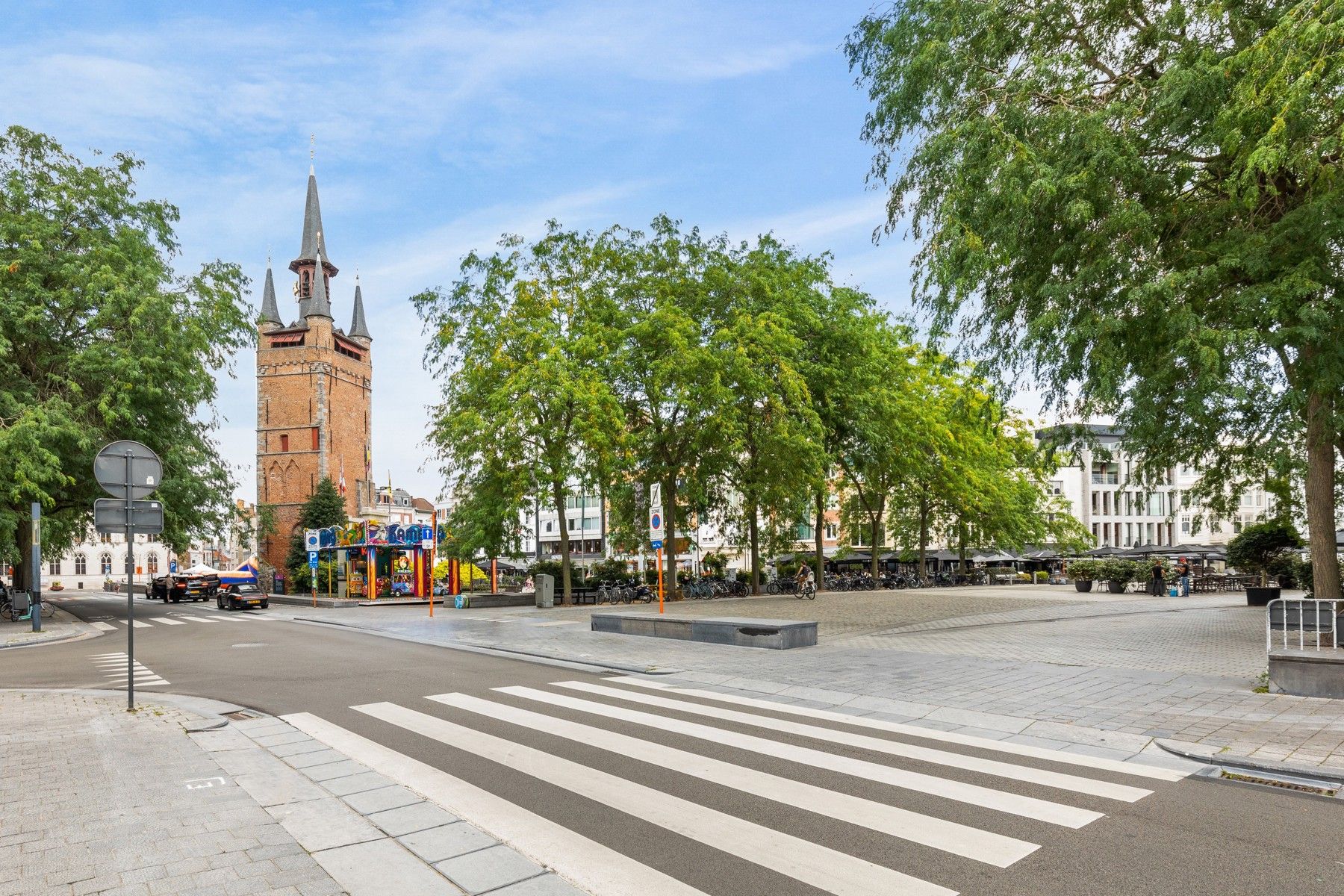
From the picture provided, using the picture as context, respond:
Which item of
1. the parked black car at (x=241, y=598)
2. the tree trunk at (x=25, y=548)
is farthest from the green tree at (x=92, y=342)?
the parked black car at (x=241, y=598)

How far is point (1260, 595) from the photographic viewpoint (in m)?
25.5

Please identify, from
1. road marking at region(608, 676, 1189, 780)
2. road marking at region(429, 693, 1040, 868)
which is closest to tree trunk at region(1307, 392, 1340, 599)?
road marking at region(608, 676, 1189, 780)

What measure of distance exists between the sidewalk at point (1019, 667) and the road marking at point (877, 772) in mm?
1979

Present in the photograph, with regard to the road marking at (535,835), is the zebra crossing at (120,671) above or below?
below

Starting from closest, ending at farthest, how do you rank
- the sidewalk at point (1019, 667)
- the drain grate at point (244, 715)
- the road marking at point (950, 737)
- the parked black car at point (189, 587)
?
1. the road marking at point (950, 737)
2. the sidewalk at point (1019, 667)
3. the drain grate at point (244, 715)
4. the parked black car at point (189, 587)

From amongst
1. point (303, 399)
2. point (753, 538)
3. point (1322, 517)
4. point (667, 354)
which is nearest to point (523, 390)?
point (667, 354)

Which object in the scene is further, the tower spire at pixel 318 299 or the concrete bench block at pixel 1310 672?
the tower spire at pixel 318 299

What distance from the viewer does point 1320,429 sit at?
1340 centimetres

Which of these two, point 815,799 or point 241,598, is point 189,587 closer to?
point 241,598

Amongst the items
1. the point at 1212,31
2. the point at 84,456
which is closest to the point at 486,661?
the point at 1212,31

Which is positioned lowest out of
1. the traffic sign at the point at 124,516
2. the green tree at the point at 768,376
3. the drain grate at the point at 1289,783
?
the drain grate at the point at 1289,783

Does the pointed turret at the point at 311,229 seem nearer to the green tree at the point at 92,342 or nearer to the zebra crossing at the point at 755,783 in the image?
the green tree at the point at 92,342

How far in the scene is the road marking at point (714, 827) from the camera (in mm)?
4332

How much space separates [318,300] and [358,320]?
37.1 ft
